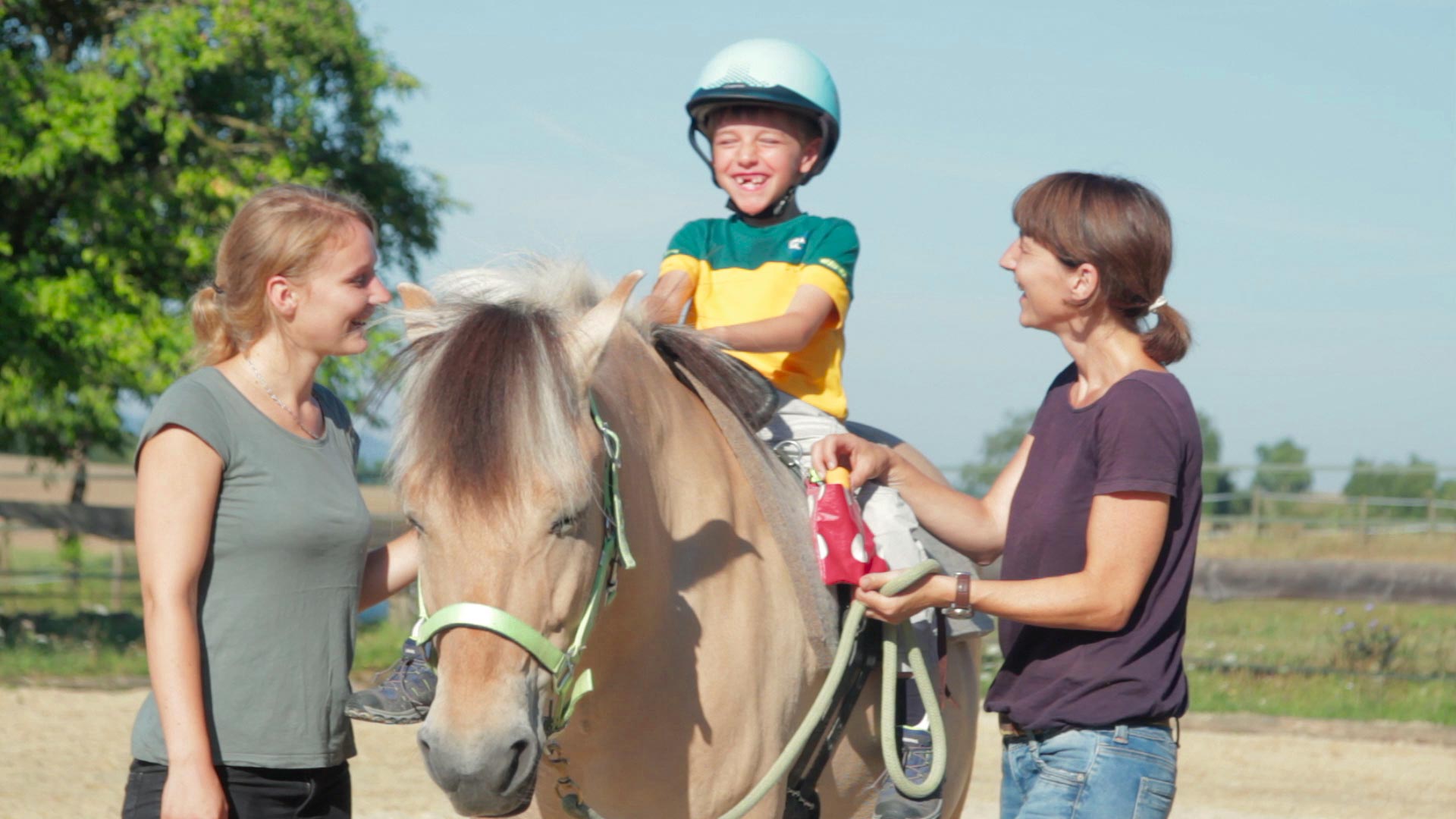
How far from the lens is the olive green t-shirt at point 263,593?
2.37 meters

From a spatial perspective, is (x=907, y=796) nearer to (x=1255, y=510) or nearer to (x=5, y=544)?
(x=1255, y=510)

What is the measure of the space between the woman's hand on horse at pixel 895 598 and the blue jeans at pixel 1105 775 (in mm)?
345

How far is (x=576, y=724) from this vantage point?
246cm

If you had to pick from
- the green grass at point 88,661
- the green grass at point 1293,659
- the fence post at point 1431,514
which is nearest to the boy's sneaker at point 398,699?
the green grass at point 88,661

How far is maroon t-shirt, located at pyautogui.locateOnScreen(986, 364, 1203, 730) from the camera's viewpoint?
7.56 feet

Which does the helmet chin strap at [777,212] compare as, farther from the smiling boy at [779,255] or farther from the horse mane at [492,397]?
the horse mane at [492,397]

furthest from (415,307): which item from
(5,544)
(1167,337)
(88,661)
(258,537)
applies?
(5,544)

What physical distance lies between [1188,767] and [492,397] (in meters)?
6.32

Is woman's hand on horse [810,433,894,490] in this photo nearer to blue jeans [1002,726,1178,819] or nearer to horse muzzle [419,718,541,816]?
blue jeans [1002,726,1178,819]

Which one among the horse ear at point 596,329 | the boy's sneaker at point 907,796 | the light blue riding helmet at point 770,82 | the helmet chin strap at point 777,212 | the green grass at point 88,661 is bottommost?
the green grass at point 88,661

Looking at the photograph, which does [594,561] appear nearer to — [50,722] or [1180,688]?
[1180,688]

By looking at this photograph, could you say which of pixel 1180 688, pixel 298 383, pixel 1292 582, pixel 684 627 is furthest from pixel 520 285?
pixel 1292 582

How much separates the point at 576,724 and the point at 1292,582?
310 inches

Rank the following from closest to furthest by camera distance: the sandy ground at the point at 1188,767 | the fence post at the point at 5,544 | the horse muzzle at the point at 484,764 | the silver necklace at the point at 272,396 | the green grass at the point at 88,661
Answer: the horse muzzle at the point at 484,764, the silver necklace at the point at 272,396, the sandy ground at the point at 1188,767, the green grass at the point at 88,661, the fence post at the point at 5,544
